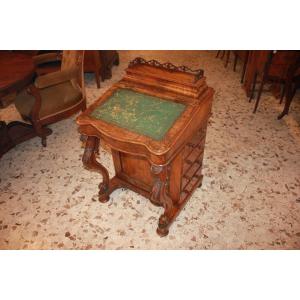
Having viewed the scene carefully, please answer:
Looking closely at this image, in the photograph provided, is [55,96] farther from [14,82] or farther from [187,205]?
[187,205]

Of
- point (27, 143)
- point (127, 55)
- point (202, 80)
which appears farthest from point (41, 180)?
point (127, 55)

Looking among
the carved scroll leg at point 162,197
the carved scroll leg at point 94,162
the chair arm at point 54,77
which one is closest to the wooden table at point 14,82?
the chair arm at point 54,77

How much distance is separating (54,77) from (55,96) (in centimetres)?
30

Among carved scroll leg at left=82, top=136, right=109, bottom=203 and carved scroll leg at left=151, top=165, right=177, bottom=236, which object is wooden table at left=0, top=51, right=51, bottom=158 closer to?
carved scroll leg at left=82, top=136, right=109, bottom=203

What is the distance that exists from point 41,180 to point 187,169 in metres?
1.68

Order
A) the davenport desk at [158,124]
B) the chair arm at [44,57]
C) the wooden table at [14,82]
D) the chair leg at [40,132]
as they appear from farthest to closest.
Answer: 1. the chair arm at [44,57]
2. the chair leg at [40,132]
3. the wooden table at [14,82]
4. the davenport desk at [158,124]

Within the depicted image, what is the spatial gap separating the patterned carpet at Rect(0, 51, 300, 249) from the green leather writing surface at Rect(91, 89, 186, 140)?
1107 millimetres

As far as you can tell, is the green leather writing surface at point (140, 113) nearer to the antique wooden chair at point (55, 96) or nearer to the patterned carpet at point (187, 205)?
the patterned carpet at point (187, 205)

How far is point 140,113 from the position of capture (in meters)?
1.96

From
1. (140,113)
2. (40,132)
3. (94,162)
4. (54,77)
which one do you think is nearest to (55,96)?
(54,77)

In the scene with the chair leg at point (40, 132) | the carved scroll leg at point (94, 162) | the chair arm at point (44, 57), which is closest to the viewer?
the carved scroll leg at point (94, 162)

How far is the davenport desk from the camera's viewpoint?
5.83 ft

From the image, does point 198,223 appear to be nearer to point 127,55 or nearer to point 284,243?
point 284,243

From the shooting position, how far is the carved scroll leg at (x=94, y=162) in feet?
7.08
